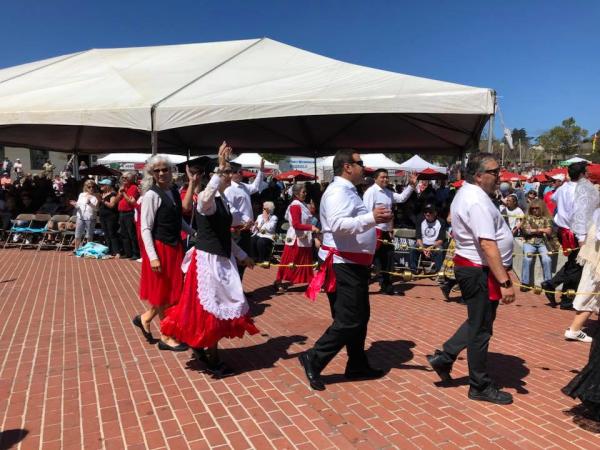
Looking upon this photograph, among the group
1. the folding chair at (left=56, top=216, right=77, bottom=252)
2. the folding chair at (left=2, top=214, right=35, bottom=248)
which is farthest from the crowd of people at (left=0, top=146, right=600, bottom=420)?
the folding chair at (left=2, top=214, right=35, bottom=248)

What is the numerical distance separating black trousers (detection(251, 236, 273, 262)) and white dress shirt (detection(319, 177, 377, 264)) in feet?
18.5

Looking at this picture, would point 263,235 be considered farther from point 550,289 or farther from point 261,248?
point 550,289

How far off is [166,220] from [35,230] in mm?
8634

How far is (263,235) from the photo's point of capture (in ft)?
30.5

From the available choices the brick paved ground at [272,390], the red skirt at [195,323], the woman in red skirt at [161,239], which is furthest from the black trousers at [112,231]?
the red skirt at [195,323]

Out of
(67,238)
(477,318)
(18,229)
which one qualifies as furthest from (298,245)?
(18,229)

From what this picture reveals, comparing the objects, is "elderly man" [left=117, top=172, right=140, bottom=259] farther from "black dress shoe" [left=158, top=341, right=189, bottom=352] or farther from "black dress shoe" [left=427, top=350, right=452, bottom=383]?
"black dress shoe" [left=427, top=350, right=452, bottom=383]

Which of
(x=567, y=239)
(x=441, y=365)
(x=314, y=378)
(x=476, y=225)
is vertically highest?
(x=476, y=225)

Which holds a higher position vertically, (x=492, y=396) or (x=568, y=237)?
(x=568, y=237)

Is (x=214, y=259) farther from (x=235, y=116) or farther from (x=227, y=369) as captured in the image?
(x=235, y=116)

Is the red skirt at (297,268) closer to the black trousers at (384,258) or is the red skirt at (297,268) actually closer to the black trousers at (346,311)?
the black trousers at (384,258)

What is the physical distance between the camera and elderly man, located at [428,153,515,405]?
3332 mm

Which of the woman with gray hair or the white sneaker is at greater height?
the woman with gray hair

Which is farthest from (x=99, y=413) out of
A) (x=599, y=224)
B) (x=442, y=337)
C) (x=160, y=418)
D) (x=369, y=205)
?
(x=369, y=205)
